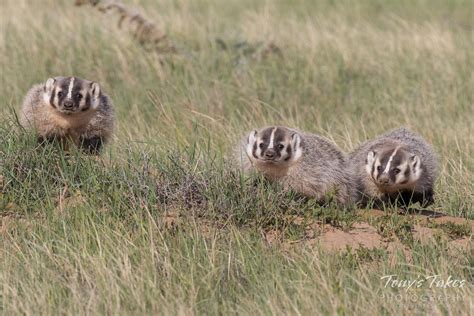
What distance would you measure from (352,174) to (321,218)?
1.06m

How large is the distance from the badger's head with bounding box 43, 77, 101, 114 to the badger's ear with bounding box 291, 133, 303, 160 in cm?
176

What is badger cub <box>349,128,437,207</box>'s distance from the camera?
281 inches

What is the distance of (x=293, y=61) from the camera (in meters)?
10.7

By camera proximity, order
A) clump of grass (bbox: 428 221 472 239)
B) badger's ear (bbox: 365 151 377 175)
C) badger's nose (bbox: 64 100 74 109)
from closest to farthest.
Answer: clump of grass (bbox: 428 221 472 239) < badger's ear (bbox: 365 151 377 175) < badger's nose (bbox: 64 100 74 109)

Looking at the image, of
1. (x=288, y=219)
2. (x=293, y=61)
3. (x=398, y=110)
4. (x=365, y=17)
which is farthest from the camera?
(x=365, y=17)

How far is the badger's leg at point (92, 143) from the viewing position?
7656mm

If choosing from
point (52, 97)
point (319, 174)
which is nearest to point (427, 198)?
point (319, 174)

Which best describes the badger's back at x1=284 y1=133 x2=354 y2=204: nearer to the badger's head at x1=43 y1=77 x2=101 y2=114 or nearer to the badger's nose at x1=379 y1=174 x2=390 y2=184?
the badger's nose at x1=379 y1=174 x2=390 y2=184

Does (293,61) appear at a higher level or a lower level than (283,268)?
higher

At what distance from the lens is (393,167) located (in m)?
7.09

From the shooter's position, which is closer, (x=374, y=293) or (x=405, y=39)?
(x=374, y=293)

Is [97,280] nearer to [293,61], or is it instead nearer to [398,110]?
[398,110]

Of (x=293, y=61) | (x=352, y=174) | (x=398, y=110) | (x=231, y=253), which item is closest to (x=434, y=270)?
(x=231, y=253)

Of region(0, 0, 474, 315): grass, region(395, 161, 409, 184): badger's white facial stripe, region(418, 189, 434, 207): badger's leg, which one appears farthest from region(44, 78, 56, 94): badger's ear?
region(418, 189, 434, 207): badger's leg
